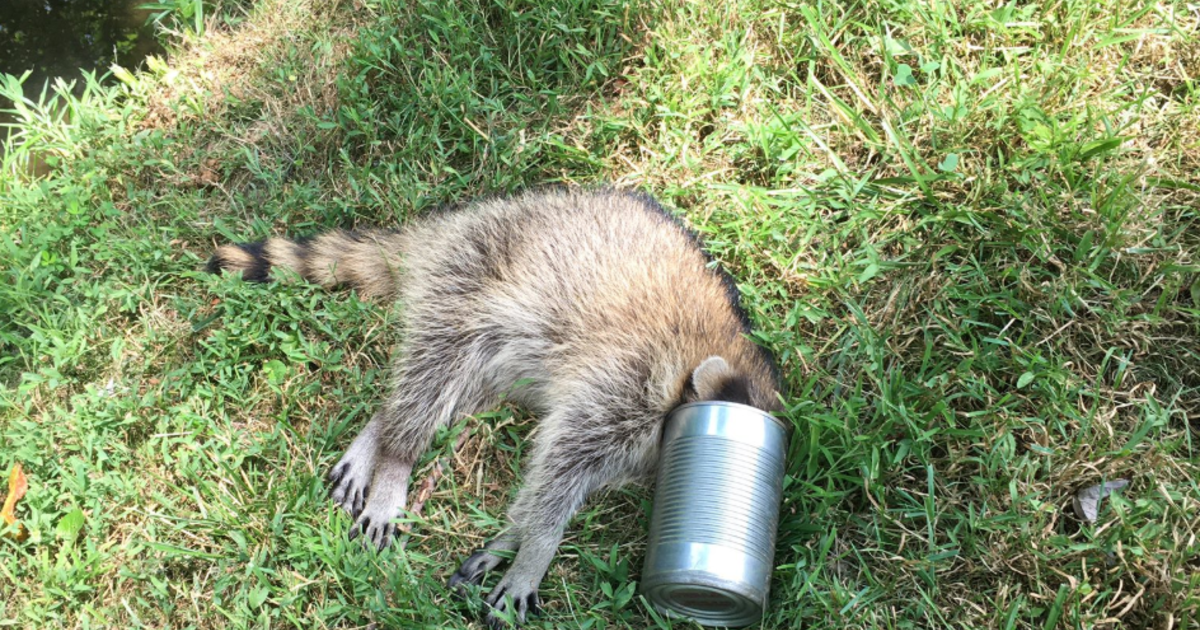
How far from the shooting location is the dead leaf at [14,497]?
2629mm

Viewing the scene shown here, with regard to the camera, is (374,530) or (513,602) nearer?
(513,602)

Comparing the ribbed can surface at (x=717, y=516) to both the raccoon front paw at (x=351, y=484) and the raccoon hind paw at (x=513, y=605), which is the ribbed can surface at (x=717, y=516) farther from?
the raccoon front paw at (x=351, y=484)

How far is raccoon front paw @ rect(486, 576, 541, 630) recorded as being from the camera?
2.40 m

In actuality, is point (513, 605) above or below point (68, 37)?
below

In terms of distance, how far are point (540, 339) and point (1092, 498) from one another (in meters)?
1.62

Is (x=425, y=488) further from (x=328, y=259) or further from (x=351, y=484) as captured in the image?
(x=328, y=259)

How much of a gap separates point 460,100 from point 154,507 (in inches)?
68.1

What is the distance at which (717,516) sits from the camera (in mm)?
2111

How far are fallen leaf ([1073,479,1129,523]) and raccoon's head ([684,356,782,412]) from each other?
0.83m

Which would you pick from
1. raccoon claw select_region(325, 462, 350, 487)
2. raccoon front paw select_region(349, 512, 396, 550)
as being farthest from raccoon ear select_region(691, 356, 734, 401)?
raccoon claw select_region(325, 462, 350, 487)

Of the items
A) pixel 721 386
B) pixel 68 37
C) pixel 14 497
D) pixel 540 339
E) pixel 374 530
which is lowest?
pixel 374 530

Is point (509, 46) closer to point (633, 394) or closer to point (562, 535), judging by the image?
point (633, 394)

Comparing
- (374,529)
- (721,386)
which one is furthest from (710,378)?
(374,529)

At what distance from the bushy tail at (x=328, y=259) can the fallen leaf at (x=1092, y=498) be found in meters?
2.18
